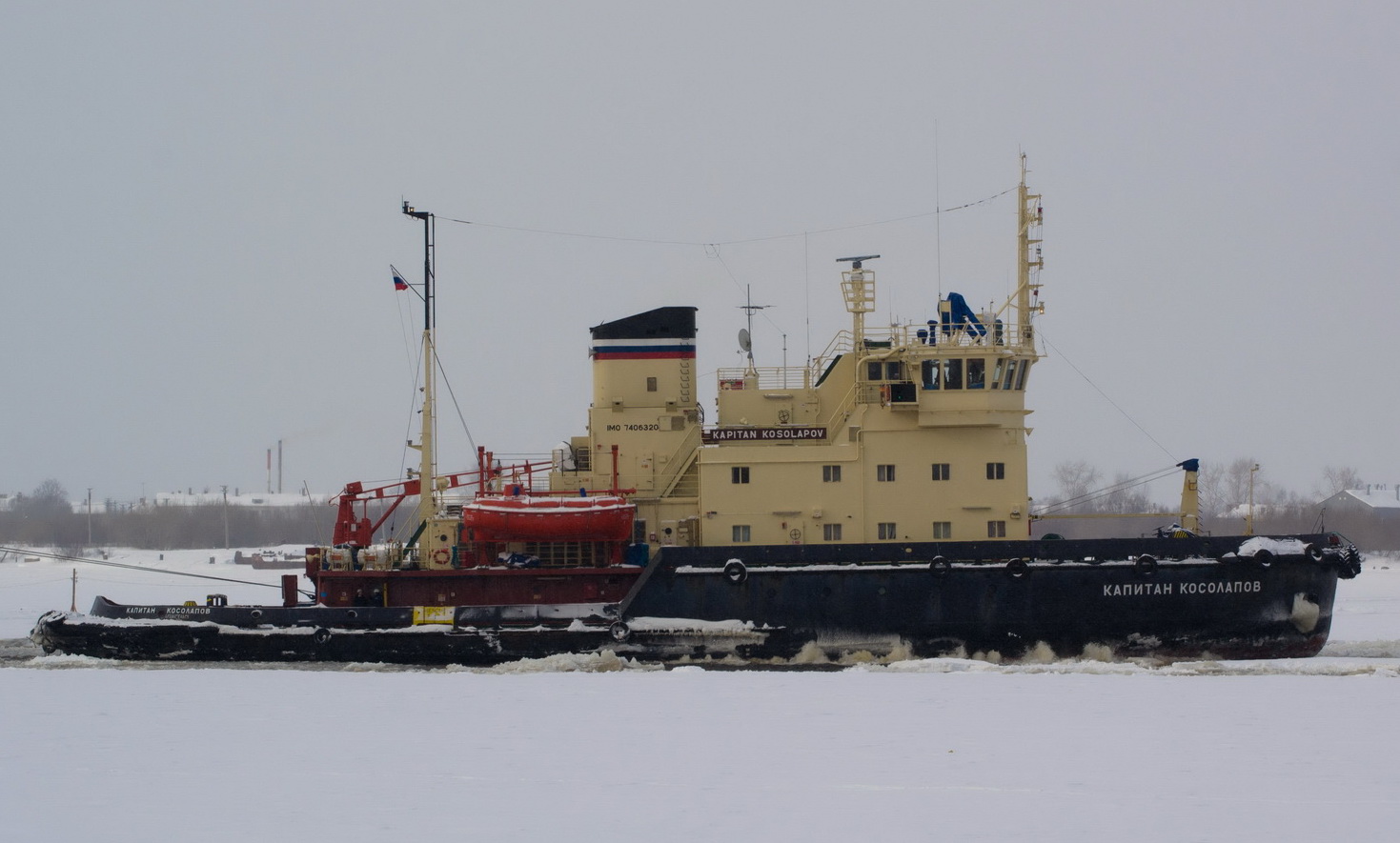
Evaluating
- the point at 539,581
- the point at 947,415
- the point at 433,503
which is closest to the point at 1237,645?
the point at 947,415

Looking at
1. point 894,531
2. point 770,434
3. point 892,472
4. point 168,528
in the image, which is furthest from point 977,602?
point 168,528

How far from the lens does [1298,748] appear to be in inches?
489

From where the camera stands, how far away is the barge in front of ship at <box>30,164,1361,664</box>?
18375 millimetres

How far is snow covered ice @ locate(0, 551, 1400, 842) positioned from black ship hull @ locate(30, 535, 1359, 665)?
1.68 feet

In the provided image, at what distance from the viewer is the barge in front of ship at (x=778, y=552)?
18375mm

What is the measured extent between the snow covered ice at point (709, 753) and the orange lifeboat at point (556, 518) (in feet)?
5.93

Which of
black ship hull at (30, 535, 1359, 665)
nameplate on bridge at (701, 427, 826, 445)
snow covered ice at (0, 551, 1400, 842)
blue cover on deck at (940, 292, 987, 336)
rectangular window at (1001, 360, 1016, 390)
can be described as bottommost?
snow covered ice at (0, 551, 1400, 842)

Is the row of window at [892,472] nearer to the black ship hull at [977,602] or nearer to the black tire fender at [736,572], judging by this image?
the black ship hull at [977,602]

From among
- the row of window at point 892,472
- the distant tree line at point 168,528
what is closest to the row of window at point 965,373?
the row of window at point 892,472

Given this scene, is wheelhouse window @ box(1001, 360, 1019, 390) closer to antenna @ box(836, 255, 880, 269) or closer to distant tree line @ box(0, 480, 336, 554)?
antenna @ box(836, 255, 880, 269)

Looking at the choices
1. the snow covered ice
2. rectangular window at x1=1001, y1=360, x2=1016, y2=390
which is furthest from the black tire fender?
rectangular window at x1=1001, y1=360, x2=1016, y2=390

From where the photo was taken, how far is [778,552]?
18.7 meters

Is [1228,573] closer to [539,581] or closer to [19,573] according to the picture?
[539,581]

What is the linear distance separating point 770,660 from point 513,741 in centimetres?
609
